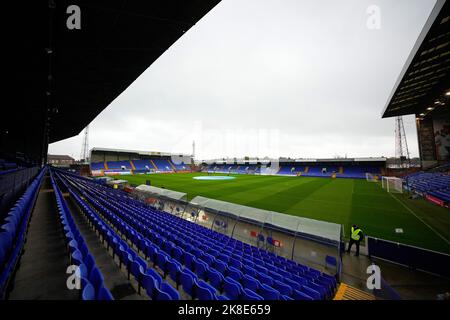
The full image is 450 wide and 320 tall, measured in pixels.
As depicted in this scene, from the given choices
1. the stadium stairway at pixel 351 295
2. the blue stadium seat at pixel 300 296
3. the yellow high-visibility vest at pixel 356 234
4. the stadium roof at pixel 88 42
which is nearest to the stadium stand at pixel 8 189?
the stadium roof at pixel 88 42

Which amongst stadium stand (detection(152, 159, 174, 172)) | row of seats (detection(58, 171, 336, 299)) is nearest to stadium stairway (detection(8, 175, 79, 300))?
row of seats (detection(58, 171, 336, 299))

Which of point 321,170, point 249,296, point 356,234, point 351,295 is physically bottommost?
point 351,295

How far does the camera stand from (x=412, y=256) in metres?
6.50

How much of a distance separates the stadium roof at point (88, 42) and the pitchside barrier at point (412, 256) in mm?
9648

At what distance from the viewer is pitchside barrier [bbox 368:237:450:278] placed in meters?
6.00

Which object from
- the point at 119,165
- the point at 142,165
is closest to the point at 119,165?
the point at 119,165

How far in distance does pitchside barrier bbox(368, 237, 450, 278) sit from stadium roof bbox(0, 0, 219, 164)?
380 inches

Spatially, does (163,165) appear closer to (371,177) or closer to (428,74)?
(371,177)

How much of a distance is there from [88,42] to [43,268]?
20.2ft

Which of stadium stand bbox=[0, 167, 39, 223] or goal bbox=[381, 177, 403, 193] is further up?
stadium stand bbox=[0, 167, 39, 223]

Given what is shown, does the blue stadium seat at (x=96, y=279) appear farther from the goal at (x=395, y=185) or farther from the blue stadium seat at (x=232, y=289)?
the goal at (x=395, y=185)

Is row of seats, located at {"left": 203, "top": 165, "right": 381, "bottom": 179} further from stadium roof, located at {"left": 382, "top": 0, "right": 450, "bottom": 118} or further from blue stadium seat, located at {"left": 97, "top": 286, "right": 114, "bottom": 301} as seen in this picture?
blue stadium seat, located at {"left": 97, "top": 286, "right": 114, "bottom": 301}
